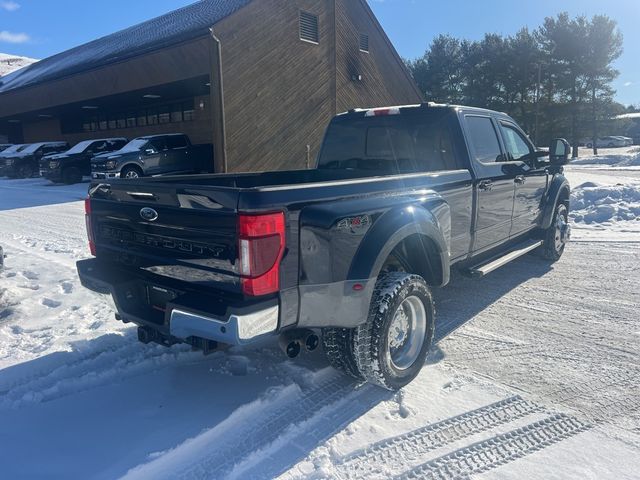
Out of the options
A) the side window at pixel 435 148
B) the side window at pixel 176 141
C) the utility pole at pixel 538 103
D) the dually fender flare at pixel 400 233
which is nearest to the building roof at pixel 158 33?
the side window at pixel 176 141

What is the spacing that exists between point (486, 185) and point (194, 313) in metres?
3.21

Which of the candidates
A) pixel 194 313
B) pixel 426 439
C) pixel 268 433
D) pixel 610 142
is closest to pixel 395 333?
pixel 426 439

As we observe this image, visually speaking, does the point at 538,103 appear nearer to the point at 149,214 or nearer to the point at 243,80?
the point at 243,80

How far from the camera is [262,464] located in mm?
2764

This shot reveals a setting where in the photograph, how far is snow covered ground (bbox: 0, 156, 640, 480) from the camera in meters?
2.80

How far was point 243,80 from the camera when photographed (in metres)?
18.2

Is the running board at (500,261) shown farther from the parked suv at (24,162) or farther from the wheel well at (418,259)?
the parked suv at (24,162)

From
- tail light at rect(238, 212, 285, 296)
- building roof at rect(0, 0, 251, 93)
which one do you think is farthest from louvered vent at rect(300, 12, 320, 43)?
tail light at rect(238, 212, 285, 296)

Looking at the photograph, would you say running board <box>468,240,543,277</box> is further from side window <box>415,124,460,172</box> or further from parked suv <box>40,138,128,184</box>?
parked suv <box>40,138,128,184</box>

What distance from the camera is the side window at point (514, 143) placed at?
5735 millimetres

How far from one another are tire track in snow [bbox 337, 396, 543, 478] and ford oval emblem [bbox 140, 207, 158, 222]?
5.96 feet

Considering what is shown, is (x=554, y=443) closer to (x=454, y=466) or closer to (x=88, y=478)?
(x=454, y=466)

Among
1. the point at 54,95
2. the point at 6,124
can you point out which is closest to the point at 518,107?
the point at 54,95

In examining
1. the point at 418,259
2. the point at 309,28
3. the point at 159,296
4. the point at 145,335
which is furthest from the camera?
the point at 309,28
